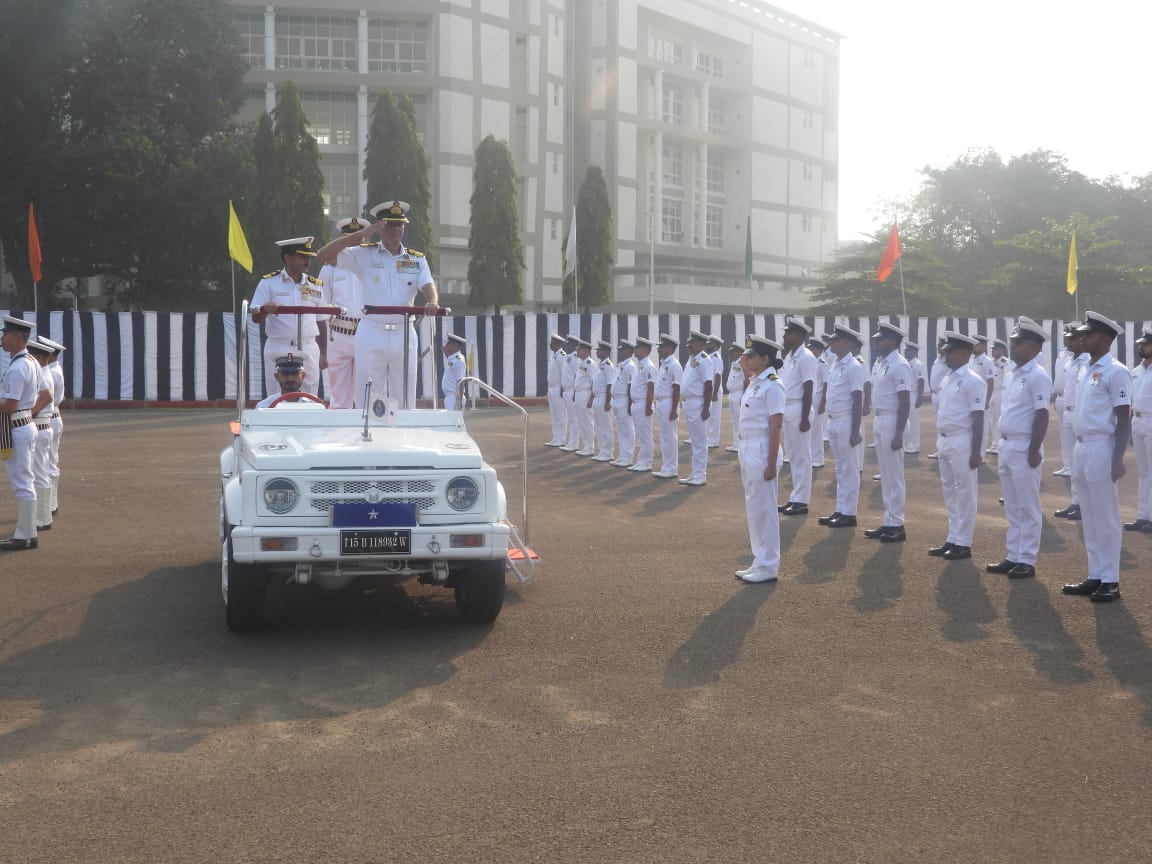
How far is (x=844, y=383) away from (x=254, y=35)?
142ft

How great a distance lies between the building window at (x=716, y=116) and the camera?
66000mm

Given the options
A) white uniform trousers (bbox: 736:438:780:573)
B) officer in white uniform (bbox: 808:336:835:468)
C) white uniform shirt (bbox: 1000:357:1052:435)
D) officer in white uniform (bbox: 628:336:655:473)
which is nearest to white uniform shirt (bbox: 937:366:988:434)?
white uniform shirt (bbox: 1000:357:1052:435)

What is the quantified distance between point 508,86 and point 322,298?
45.2m

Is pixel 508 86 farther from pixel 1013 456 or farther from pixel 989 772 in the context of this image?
pixel 989 772

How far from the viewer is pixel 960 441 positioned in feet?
33.1

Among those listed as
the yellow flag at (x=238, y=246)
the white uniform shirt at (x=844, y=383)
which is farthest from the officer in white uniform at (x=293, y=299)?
the yellow flag at (x=238, y=246)

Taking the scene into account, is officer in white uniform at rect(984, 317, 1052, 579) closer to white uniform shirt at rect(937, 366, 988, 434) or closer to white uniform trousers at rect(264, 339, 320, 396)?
white uniform shirt at rect(937, 366, 988, 434)

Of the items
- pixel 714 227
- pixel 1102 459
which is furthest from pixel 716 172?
pixel 1102 459

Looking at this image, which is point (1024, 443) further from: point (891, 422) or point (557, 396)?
A: point (557, 396)

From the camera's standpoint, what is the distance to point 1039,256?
164ft

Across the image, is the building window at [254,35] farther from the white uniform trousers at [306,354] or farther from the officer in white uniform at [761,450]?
the officer in white uniform at [761,450]

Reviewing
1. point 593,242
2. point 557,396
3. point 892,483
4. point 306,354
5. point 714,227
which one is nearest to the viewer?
point 306,354

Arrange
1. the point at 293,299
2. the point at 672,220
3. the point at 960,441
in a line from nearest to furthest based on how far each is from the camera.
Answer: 1. the point at 293,299
2. the point at 960,441
3. the point at 672,220

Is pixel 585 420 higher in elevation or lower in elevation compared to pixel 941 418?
lower
